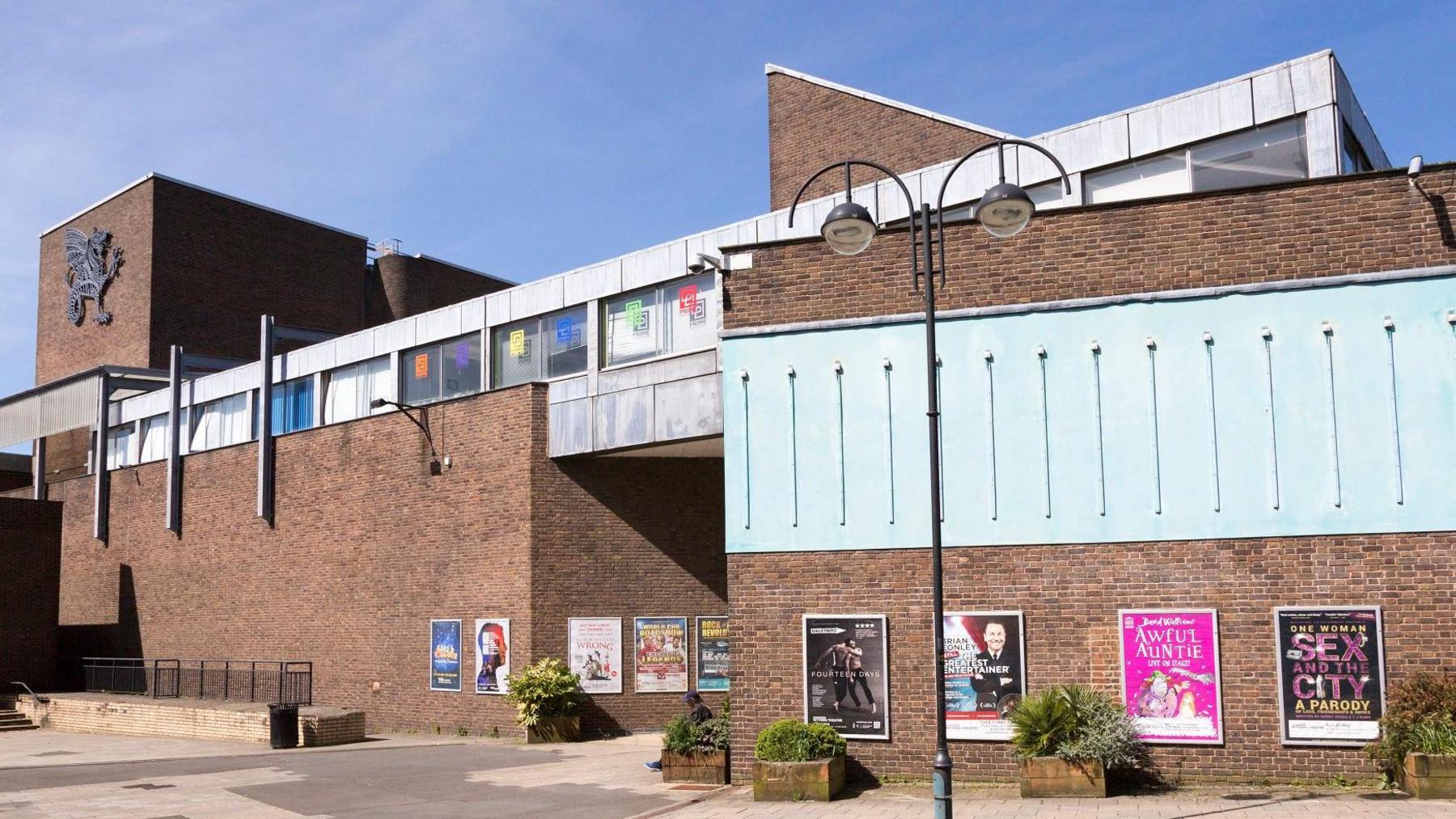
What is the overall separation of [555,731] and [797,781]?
1053cm

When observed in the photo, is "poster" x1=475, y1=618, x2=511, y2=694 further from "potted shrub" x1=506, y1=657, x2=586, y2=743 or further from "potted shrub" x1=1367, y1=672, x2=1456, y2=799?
"potted shrub" x1=1367, y1=672, x2=1456, y2=799

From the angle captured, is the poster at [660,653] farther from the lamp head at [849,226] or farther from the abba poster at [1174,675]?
the lamp head at [849,226]

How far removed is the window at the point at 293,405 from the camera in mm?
34781

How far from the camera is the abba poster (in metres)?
16.0

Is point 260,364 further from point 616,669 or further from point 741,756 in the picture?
point 741,756

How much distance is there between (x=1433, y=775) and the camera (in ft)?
46.5

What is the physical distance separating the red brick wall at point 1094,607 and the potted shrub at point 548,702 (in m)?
8.48

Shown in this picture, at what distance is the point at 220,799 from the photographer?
18.3m

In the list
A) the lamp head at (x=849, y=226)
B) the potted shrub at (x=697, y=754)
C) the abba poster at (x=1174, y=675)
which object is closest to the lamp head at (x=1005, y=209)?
the lamp head at (x=849, y=226)

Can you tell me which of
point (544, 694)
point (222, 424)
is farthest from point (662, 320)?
point (222, 424)

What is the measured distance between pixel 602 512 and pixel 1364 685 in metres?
16.0

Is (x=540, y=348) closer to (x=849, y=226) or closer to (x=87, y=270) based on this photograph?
(x=849, y=226)

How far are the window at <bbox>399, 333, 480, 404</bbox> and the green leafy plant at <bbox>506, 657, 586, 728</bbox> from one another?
7.37 m

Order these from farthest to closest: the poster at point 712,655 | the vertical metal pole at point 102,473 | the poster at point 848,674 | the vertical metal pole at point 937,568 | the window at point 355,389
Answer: the vertical metal pole at point 102,473 → the window at point 355,389 → the poster at point 712,655 → the poster at point 848,674 → the vertical metal pole at point 937,568
